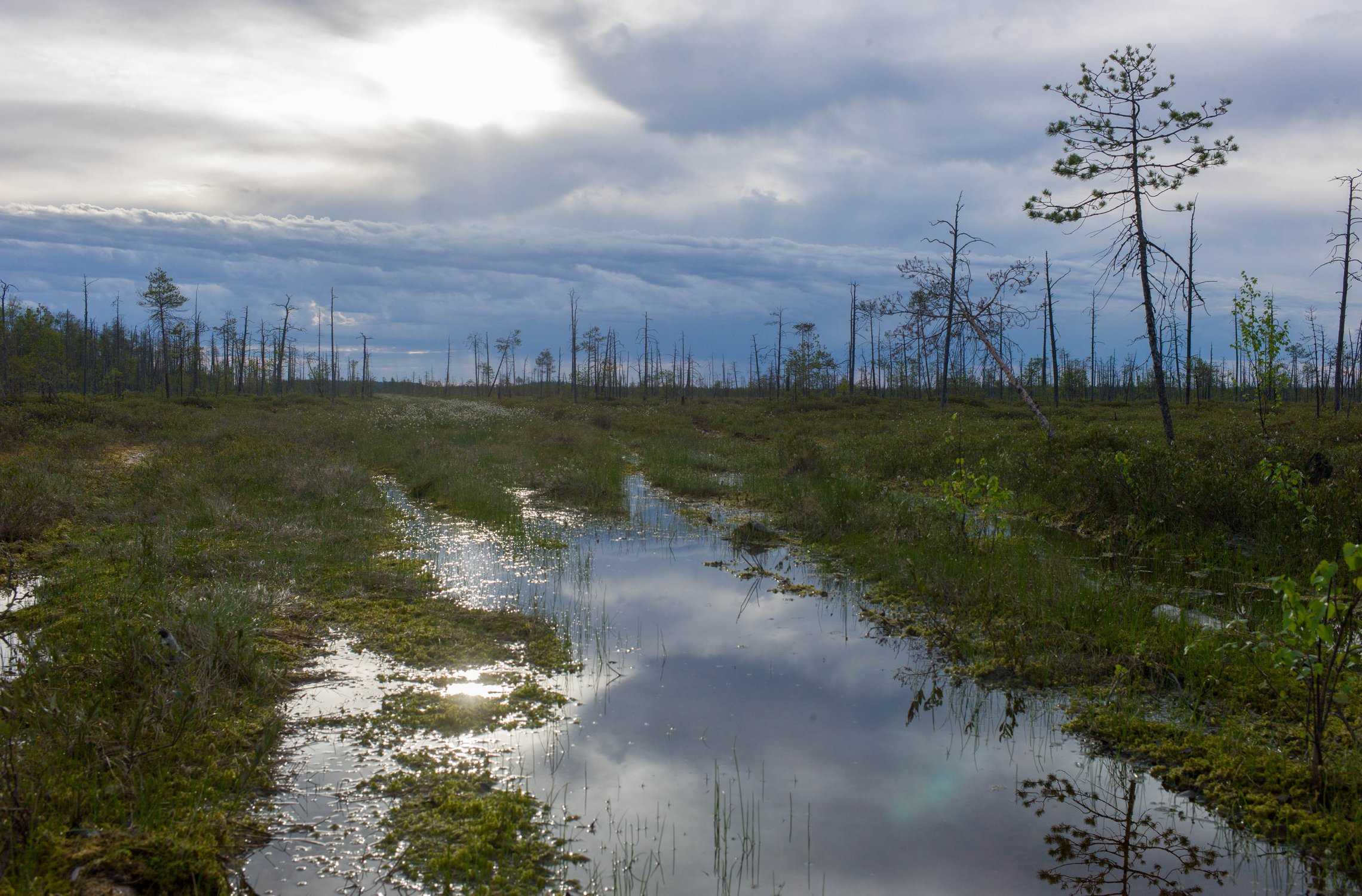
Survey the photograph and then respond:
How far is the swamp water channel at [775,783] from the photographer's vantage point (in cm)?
400

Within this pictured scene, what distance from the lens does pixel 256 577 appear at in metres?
8.83

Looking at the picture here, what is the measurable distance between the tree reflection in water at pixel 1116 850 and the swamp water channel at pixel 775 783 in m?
0.01

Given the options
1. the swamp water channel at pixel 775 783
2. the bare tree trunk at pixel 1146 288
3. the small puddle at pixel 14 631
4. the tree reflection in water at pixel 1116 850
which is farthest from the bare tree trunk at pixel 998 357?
the small puddle at pixel 14 631

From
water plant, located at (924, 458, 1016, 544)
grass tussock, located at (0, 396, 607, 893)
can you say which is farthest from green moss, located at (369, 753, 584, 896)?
water plant, located at (924, 458, 1016, 544)

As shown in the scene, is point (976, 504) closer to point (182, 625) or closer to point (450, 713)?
point (450, 713)

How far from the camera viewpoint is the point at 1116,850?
4242 millimetres

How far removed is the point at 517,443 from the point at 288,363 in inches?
3020

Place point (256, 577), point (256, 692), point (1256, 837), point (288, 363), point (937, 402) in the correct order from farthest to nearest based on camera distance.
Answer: point (288, 363) → point (937, 402) → point (256, 577) → point (256, 692) → point (1256, 837)

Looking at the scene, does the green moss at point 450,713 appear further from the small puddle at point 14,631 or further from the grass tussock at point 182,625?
the small puddle at point 14,631

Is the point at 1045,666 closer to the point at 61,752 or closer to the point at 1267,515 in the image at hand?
the point at 1267,515

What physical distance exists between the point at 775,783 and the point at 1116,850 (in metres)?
1.99

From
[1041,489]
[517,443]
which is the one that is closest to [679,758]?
[1041,489]

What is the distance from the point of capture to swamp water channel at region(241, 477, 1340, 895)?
13.1ft

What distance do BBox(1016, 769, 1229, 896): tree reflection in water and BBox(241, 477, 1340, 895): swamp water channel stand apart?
0.04 ft
